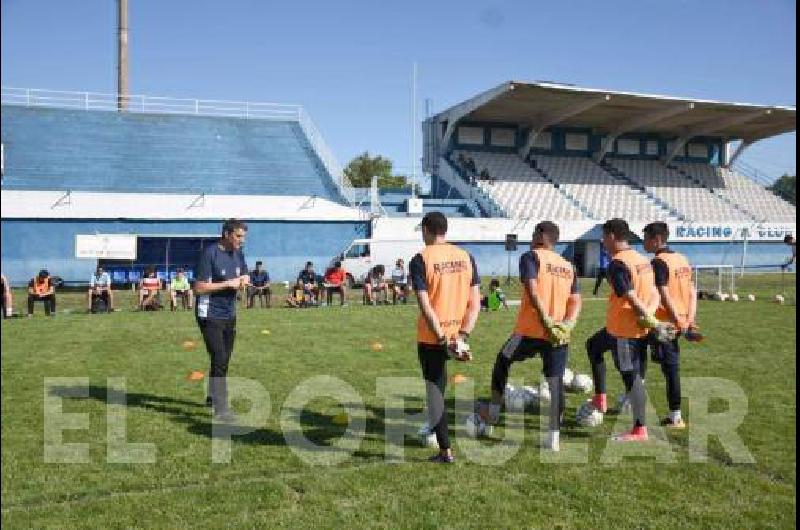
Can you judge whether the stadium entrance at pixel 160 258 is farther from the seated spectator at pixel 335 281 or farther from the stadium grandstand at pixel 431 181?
the seated spectator at pixel 335 281

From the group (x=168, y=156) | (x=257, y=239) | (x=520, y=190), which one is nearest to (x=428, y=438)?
(x=257, y=239)

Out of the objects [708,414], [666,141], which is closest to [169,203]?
[708,414]

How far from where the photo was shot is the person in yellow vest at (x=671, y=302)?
7.18 metres

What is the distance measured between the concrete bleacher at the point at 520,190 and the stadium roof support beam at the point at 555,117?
106 cm

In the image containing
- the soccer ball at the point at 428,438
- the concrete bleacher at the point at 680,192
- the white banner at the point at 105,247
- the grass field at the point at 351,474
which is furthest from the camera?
the concrete bleacher at the point at 680,192

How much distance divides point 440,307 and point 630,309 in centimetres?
215

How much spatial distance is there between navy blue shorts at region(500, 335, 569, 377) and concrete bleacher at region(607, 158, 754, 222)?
4060 cm

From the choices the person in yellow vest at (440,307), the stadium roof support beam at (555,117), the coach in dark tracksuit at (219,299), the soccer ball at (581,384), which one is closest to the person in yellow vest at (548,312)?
the person in yellow vest at (440,307)

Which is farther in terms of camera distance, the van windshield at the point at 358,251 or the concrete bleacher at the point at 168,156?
the concrete bleacher at the point at 168,156

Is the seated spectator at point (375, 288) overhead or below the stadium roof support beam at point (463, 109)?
below

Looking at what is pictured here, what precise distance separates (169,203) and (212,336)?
2447 cm

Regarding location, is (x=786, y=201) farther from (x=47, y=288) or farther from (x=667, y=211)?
(x=47, y=288)

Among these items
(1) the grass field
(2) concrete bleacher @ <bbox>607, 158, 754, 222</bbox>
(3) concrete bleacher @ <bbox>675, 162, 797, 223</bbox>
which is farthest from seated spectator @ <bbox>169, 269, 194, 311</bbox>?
(3) concrete bleacher @ <bbox>675, 162, 797, 223</bbox>

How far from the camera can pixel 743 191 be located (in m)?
50.7
